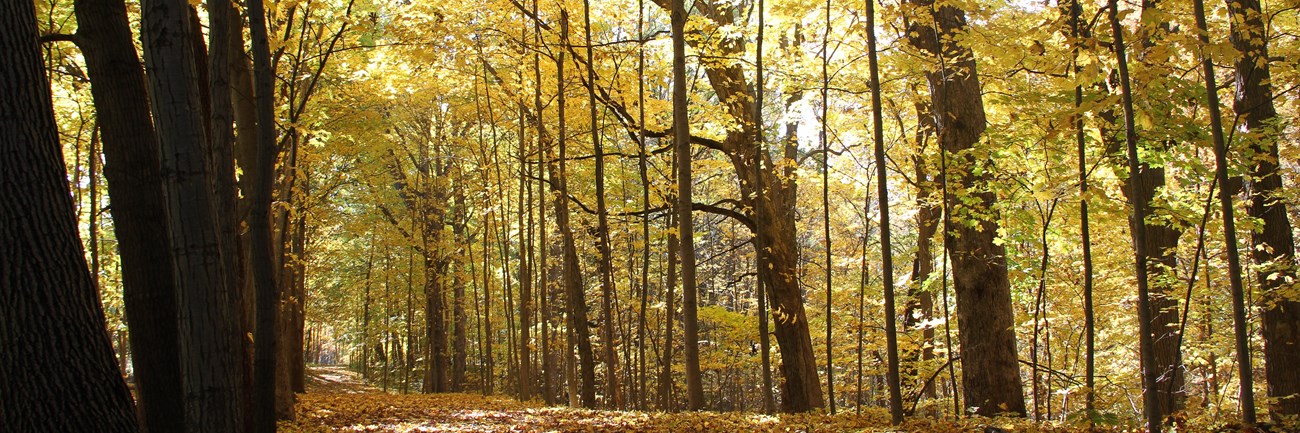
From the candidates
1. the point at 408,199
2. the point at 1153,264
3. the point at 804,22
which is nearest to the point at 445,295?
the point at 408,199

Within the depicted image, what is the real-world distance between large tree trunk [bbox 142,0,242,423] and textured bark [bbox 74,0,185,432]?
818mm

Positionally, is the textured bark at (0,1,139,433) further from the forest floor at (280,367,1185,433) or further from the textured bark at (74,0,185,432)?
the forest floor at (280,367,1185,433)

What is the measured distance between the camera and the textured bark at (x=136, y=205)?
4.89 metres

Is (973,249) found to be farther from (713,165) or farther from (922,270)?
(713,165)

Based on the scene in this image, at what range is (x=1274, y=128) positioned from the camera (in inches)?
272

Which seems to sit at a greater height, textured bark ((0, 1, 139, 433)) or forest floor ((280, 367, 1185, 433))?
textured bark ((0, 1, 139, 433))

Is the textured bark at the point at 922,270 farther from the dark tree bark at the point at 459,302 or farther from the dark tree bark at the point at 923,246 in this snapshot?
the dark tree bark at the point at 459,302

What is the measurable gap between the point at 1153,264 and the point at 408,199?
738 inches

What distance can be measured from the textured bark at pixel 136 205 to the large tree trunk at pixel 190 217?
818mm

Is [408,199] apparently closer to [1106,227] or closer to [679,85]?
[679,85]

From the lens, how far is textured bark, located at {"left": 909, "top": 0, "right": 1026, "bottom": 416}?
7.52 meters

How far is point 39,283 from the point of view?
3.58m

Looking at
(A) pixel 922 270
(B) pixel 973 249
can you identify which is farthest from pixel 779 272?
(B) pixel 973 249

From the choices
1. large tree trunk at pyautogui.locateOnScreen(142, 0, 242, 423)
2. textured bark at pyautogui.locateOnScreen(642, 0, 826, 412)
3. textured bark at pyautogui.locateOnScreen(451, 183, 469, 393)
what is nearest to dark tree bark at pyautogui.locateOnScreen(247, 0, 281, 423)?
large tree trunk at pyautogui.locateOnScreen(142, 0, 242, 423)
